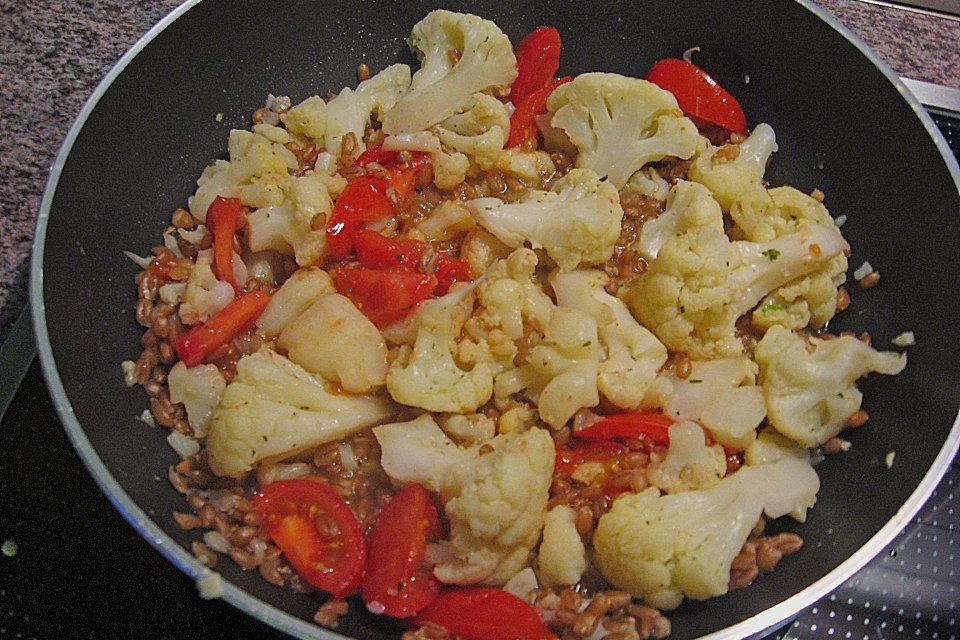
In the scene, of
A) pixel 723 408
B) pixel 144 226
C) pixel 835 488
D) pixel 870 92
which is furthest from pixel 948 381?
pixel 144 226

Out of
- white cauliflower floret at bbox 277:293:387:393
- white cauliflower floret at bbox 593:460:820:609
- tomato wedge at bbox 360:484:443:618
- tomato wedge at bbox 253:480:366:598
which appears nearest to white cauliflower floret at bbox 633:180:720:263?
white cauliflower floret at bbox 593:460:820:609

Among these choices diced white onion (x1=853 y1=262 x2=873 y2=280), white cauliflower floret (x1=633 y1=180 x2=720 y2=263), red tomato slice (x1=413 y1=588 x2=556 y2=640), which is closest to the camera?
red tomato slice (x1=413 y1=588 x2=556 y2=640)

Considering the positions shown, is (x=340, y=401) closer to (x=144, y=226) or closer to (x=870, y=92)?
(x=144, y=226)

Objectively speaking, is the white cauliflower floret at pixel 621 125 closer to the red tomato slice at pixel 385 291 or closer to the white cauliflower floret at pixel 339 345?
the red tomato slice at pixel 385 291

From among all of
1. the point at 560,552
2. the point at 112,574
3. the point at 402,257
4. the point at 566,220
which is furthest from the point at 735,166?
the point at 112,574

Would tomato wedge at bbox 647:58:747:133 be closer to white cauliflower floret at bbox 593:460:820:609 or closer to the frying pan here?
the frying pan

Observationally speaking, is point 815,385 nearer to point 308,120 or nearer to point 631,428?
point 631,428
